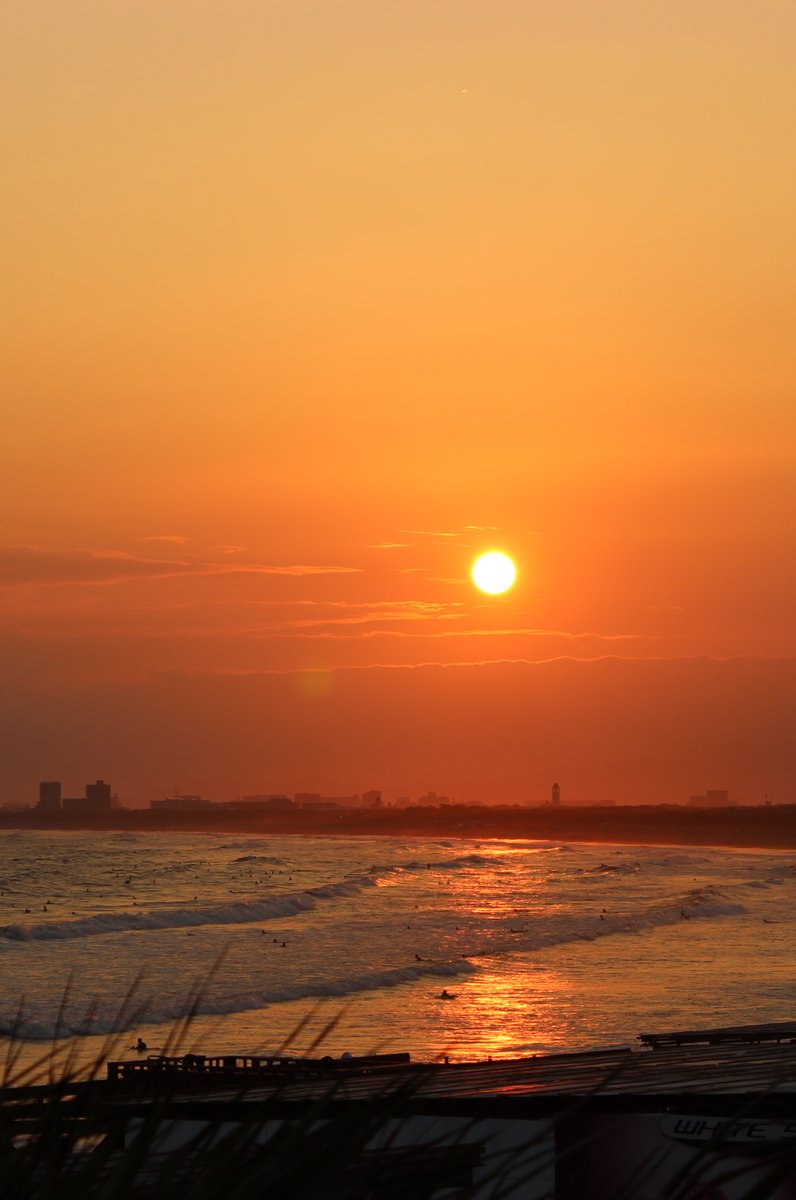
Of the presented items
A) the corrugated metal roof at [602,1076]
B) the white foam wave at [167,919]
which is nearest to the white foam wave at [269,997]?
the corrugated metal roof at [602,1076]

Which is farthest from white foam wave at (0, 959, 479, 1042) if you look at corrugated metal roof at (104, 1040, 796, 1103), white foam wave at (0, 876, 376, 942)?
white foam wave at (0, 876, 376, 942)

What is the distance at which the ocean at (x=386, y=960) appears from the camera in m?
30.2

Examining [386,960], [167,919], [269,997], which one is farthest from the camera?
[167,919]

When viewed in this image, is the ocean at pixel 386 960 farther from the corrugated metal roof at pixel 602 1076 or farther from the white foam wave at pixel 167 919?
the corrugated metal roof at pixel 602 1076

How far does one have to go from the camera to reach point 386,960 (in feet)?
158

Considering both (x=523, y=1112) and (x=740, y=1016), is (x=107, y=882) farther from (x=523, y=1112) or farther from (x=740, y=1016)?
(x=523, y=1112)

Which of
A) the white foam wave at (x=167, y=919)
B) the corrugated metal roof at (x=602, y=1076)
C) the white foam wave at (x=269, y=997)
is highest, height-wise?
the corrugated metal roof at (x=602, y=1076)

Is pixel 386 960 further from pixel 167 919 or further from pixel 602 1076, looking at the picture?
pixel 602 1076

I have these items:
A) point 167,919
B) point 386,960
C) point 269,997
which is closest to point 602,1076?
point 269,997

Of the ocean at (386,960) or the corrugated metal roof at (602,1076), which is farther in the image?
the ocean at (386,960)

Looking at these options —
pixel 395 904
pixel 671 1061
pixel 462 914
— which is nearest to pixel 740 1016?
pixel 671 1061

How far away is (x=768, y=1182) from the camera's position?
412 centimetres

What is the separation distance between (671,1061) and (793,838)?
180m

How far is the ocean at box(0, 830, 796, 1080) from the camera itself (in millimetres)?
30234
